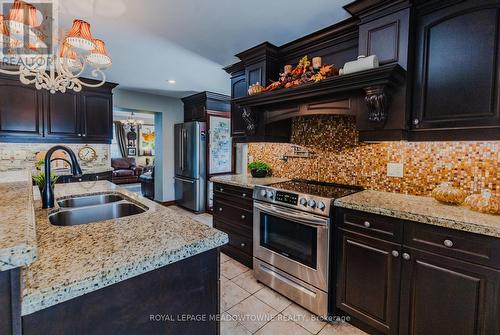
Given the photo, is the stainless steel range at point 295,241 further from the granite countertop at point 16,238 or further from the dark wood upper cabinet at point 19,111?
→ the dark wood upper cabinet at point 19,111

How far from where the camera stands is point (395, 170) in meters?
2.10

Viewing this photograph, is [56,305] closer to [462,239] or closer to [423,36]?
[462,239]

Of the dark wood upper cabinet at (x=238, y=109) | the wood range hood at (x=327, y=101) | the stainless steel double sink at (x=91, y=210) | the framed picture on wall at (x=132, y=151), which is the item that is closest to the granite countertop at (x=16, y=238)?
the stainless steel double sink at (x=91, y=210)

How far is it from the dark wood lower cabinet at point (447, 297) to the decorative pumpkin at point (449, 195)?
1.51 feet

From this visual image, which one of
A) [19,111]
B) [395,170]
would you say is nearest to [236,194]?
[395,170]

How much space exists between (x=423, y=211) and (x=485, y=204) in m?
0.35

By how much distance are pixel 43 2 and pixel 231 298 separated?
9.49ft

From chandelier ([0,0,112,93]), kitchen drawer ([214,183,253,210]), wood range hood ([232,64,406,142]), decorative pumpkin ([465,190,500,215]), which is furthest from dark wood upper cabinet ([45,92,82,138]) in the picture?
decorative pumpkin ([465,190,500,215])

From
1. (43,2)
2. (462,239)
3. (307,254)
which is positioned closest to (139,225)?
(307,254)

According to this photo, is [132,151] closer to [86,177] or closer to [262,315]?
[86,177]

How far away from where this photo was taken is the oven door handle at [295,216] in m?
1.91

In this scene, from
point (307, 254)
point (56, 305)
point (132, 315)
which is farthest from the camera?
point (307, 254)

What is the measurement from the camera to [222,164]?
523 cm

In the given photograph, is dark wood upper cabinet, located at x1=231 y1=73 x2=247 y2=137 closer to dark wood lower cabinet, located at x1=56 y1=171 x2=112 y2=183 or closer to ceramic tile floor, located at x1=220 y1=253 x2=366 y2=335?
ceramic tile floor, located at x1=220 y1=253 x2=366 y2=335
